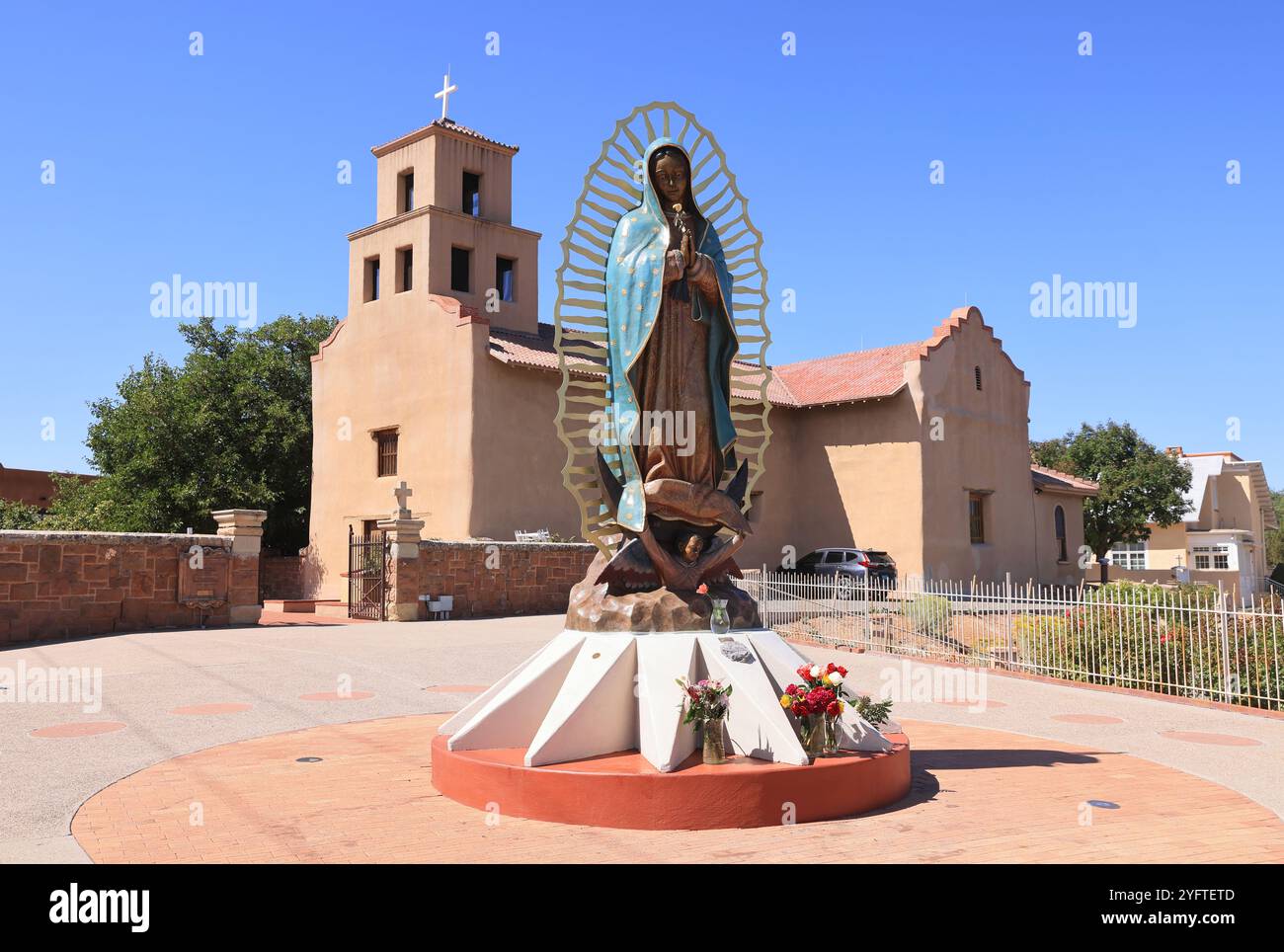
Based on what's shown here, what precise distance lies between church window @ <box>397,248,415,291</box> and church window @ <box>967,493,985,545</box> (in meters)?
17.3

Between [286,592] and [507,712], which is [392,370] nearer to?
[286,592]

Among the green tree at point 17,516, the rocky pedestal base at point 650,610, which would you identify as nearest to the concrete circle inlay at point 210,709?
the rocky pedestal base at point 650,610

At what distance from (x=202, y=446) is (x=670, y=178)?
85.5 ft

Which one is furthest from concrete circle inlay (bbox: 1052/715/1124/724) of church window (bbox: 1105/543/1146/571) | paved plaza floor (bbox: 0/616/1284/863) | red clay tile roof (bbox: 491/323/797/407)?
church window (bbox: 1105/543/1146/571)

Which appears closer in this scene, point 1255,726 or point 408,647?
point 1255,726

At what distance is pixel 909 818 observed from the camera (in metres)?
6.28

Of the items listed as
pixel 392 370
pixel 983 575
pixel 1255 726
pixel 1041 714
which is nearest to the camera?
pixel 1255 726

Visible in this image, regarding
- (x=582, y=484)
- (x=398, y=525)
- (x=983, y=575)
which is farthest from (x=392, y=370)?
(x=582, y=484)

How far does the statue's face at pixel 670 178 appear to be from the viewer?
320 inches

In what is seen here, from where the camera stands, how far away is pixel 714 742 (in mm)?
6512

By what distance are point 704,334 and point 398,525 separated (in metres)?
13.8

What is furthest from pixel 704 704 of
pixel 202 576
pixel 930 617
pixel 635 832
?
pixel 202 576

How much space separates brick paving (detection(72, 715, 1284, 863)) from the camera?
17.9ft

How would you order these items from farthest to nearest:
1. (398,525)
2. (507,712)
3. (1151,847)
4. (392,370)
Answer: (392,370) < (398,525) < (507,712) < (1151,847)
